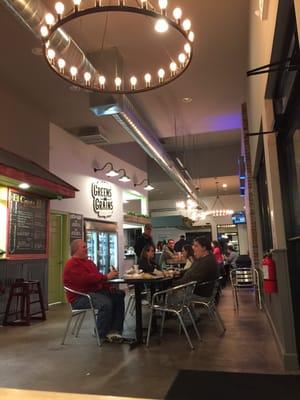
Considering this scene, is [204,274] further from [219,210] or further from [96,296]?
[219,210]

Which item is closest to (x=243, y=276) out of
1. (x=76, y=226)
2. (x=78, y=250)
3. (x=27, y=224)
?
(x=78, y=250)

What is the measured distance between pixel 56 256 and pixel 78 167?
7.63ft

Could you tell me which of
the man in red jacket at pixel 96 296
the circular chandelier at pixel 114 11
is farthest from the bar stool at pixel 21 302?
the circular chandelier at pixel 114 11

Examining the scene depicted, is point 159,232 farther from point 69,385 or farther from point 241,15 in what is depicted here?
point 69,385

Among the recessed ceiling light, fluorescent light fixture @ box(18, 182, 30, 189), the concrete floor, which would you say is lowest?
the concrete floor

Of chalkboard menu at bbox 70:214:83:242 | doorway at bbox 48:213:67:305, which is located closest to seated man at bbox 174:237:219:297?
doorway at bbox 48:213:67:305

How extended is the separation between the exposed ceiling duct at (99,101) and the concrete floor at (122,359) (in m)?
3.52

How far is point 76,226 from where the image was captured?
8.88 metres

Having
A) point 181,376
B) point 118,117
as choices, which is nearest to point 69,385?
point 181,376

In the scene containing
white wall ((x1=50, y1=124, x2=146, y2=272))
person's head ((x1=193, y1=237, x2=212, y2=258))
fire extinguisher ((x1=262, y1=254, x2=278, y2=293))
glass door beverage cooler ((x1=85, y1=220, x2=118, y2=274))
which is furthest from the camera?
glass door beverage cooler ((x1=85, y1=220, x2=118, y2=274))

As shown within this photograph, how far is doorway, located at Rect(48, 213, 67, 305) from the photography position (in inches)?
316

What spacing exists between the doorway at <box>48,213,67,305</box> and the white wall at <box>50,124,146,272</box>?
0.33 meters

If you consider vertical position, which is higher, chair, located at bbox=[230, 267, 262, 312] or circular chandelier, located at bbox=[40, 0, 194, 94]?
circular chandelier, located at bbox=[40, 0, 194, 94]

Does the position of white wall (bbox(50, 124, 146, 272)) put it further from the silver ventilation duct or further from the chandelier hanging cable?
the chandelier hanging cable
